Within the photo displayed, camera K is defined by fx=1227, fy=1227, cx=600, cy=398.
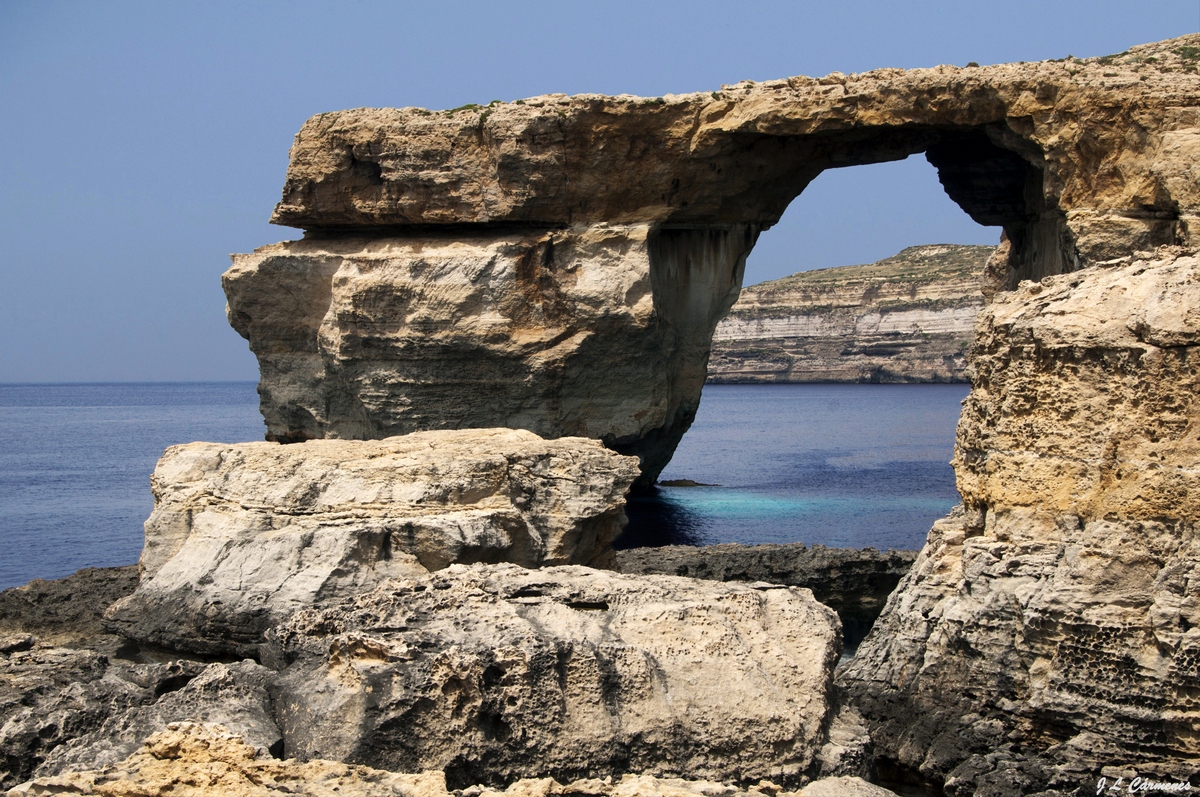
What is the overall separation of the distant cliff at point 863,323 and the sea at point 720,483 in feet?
19.2

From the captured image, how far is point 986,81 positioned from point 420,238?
32.2 feet

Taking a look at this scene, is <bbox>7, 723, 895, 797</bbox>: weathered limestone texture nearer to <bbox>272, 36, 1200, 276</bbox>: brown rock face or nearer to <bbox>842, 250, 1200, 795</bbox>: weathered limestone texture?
<bbox>842, 250, 1200, 795</bbox>: weathered limestone texture

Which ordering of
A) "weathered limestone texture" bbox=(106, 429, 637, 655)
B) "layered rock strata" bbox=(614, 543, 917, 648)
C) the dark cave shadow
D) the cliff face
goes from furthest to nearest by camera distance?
the dark cave shadow → "layered rock strata" bbox=(614, 543, 917, 648) → "weathered limestone texture" bbox=(106, 429, 637, 655) → the cliff face

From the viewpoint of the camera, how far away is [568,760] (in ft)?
21.3

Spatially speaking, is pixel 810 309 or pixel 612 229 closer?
pixel 612 229

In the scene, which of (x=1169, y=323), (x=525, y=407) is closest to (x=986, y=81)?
(x=525, y=407)

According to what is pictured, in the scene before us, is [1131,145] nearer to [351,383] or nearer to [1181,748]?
[1181,748]

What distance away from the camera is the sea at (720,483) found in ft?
73.7

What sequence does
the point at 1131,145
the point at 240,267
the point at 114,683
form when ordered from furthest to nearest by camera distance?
the point at 240,267
the point at 1131,145
the point at 114,683

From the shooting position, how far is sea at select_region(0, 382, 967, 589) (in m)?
22.5

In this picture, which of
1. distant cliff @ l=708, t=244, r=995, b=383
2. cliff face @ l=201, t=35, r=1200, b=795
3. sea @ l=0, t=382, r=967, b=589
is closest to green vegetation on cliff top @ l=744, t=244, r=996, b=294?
distant cliff @ l=708, t=244, r=995, b=383

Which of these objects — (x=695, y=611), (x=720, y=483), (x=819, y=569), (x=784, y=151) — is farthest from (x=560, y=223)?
(x=695, y=611)

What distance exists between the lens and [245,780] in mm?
5883

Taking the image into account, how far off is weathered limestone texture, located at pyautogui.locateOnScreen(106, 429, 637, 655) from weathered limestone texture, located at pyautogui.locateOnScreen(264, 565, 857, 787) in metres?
2.25
